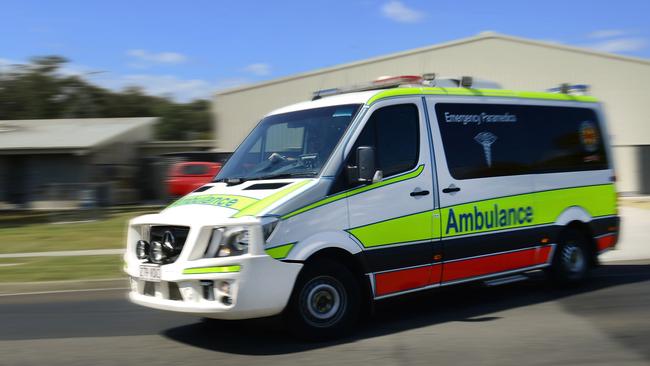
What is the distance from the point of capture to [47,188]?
23.5 meters

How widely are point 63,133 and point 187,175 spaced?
24.6 feet

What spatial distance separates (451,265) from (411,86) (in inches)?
76.7

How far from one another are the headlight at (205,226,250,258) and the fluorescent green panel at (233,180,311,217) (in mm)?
160

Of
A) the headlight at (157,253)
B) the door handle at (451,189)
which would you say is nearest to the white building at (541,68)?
the door handle at (451,189)

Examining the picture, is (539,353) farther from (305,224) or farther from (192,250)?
(192,250)

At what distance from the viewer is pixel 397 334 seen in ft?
20.9

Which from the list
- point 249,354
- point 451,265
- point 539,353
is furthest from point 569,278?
point 249,354

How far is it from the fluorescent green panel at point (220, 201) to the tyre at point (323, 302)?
80 cm

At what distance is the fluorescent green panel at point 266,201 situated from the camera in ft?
18.6

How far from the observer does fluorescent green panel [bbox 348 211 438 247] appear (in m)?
6.27

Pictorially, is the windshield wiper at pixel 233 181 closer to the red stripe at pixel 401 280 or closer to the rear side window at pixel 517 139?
the red stripe at pixel 401 280

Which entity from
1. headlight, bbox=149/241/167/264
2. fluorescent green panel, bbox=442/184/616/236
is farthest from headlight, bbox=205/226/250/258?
fluorescent green panel, bbox=442/184/616/236

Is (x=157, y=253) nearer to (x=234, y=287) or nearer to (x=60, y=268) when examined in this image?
(x=234, y=287)

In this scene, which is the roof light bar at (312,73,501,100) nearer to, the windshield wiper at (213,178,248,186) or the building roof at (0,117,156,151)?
the windshield wiper at (213,178,248,186)
